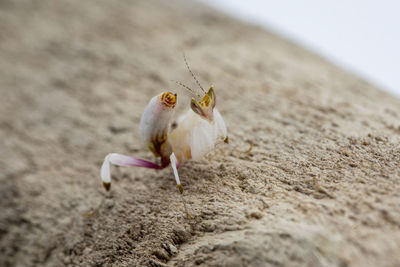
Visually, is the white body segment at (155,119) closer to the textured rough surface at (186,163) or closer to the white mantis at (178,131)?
the white mantis at (178,131)

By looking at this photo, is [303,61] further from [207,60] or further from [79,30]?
[79,30]

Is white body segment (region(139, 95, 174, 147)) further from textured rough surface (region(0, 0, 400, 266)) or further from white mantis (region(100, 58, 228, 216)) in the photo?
textured rough surface (region(0, 0, 400, 266))

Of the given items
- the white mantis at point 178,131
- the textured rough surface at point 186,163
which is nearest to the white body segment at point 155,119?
the white mantis at point 178,131

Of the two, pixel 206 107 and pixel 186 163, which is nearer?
pixel 206 107

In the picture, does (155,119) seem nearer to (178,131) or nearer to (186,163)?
(178,131)

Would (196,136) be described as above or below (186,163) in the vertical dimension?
above

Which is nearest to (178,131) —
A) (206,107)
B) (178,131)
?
(178,131)

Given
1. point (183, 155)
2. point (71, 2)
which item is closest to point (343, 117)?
point (183, 155)

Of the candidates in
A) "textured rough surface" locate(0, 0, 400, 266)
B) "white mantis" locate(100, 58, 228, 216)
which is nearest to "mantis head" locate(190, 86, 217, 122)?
"white mantis" locate(100, 58, 228, 216)
